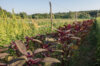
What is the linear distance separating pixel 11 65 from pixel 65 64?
141 cm

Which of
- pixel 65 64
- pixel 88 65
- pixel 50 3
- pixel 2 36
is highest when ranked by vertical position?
pixel 50 3

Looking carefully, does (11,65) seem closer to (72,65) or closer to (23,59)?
(23,59)

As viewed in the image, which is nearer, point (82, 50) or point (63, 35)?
point (63, 35)

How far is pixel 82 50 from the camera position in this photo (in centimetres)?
333

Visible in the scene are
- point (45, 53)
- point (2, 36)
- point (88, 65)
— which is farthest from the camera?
point (2, 36)

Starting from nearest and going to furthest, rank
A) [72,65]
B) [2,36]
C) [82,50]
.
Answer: [72,65]
[2,36]
[82,50]

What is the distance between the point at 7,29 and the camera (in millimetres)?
3344

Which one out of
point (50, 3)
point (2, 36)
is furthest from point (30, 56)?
point (50, 3)

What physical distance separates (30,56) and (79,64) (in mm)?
1788

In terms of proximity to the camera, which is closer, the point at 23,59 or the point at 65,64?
the point at 23,59

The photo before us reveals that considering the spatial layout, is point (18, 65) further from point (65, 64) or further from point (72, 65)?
point (72, 65)

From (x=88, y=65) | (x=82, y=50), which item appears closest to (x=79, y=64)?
(x=88, y=65)

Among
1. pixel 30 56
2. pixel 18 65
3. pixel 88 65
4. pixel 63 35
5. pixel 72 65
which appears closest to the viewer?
pixel 18 65

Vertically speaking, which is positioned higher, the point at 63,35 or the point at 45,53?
the point at 63,35
